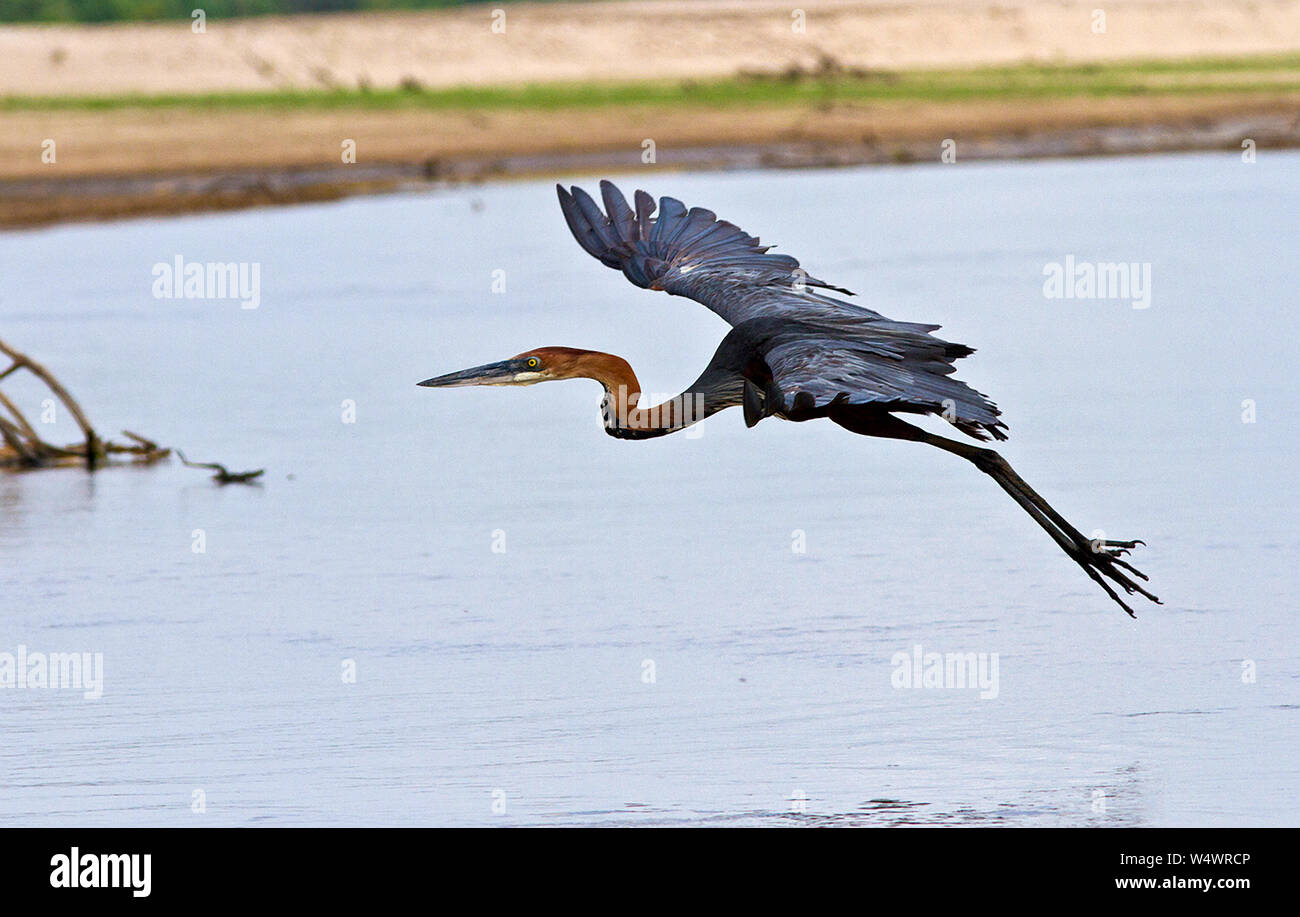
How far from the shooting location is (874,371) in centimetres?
855

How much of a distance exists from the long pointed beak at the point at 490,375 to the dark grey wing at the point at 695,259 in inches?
41.6

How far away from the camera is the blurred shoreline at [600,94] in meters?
38.1

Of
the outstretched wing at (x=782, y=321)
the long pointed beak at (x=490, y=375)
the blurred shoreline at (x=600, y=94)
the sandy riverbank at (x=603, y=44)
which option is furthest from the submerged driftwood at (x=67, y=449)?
the sandy riverbank at (x=603, y=44)

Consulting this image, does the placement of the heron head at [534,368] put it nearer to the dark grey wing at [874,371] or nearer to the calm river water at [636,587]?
the dark grey wing at [874,371]

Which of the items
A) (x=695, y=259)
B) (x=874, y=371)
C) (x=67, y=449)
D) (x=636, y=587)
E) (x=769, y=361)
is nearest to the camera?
(x=874, y=371)

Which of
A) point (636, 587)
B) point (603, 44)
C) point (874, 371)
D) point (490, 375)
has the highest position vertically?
point (603, 44)

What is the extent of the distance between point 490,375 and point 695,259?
1.65 m

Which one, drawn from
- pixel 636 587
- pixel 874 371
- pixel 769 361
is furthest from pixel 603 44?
pixel 874 371

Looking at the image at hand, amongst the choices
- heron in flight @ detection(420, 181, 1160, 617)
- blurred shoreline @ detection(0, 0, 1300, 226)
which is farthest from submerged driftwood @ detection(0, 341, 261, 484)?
blurred shoreline @ detection(0, 0, 1300, 226)

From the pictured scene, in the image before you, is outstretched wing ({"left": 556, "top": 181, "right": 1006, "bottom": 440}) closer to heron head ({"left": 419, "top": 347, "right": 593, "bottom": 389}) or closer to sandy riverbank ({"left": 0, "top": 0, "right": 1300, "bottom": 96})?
heron head ({"left": 419, "top": 347, "right": 593, "bottom": 389})

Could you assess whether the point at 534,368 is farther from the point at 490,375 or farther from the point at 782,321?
the point at 782,321
